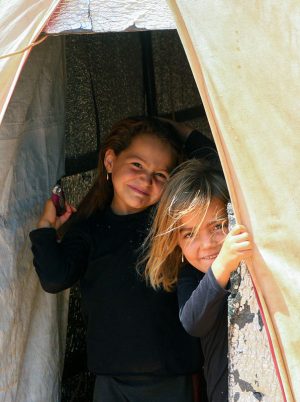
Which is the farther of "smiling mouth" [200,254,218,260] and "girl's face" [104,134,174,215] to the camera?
"girl's face" [104,134,174,215]

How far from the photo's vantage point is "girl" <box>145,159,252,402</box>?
7.50 feet

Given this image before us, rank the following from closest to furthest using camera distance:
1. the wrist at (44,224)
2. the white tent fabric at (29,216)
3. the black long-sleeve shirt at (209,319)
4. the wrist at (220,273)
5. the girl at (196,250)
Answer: the wrist at (220,273)
the black long-sleeve shirt at (209,319)
the girl at (196,250)
the white tent fabric at (29,216)
the wrist at (44,224)

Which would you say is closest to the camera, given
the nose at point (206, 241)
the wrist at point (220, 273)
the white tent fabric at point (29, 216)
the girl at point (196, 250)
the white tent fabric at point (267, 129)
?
the white tent fabric at point (267, 129)

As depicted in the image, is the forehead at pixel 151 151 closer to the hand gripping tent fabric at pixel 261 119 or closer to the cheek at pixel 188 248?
the cheek at pixel 188 248

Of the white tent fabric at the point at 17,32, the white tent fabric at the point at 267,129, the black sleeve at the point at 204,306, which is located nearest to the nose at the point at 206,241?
the black sleeve at the point at 204,306

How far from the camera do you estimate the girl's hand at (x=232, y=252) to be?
187cm

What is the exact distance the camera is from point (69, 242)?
2.84m

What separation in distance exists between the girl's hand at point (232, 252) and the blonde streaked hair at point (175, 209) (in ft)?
1.34

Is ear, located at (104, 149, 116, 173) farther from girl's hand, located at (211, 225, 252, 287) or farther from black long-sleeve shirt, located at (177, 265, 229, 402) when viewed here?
girl's hand, located at (211, 225, 252, 287)

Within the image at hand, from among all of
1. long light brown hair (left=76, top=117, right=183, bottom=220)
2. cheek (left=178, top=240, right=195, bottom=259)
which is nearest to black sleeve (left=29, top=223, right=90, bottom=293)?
long light brown hair (left=76, top=117, right=183, bottom=220)

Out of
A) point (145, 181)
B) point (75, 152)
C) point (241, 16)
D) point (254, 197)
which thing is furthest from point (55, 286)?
point (241, 16)

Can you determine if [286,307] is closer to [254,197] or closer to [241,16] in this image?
[254,197]

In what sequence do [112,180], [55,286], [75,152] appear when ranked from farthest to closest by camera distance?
1. [75,152]
2. [112,180]
3. [55,286]

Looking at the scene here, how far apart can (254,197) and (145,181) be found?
1.05 meters
